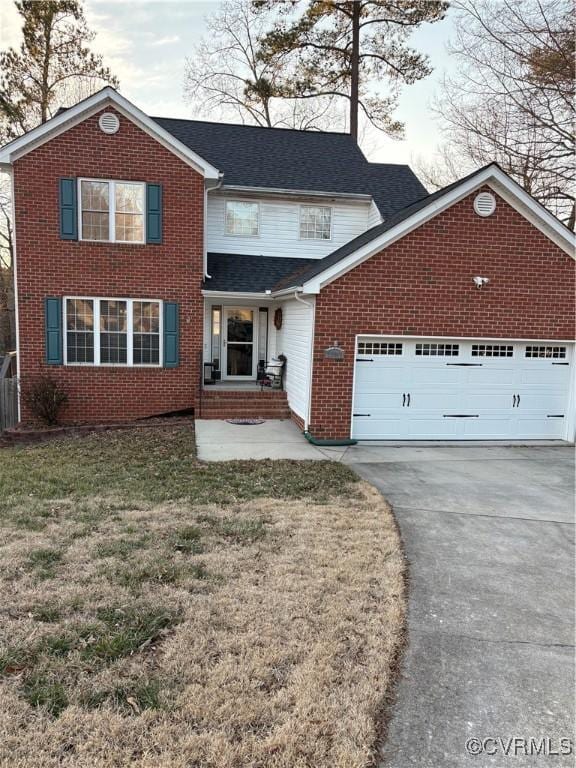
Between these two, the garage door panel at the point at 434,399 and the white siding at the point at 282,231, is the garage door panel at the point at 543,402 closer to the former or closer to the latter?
the garage door panel at the point at 434,399

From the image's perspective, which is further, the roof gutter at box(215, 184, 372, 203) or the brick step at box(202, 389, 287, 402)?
the roof gutter at box(215, 184, 372, 203)

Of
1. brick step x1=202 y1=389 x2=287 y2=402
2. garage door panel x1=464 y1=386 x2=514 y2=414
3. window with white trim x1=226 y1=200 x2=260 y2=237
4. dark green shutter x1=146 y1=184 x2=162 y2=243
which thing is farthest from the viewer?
window with white trim x1=226 y1=200 x2=260 y2=237

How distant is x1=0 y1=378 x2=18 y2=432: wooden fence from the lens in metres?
11.9

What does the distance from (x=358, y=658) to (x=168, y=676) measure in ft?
4.03

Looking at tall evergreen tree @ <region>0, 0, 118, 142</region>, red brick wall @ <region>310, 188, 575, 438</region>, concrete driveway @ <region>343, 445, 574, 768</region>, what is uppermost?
tall evergreen tree @ <region>0, 0, 118, 142</region>

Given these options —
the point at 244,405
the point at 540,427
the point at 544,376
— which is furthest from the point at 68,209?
the point at 540,427

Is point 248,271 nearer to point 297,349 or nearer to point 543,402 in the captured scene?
point 297,349

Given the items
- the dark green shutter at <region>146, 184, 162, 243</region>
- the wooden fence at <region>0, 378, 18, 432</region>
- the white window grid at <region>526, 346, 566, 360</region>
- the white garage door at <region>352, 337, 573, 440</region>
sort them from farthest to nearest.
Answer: the wooden fence at <region>0, 378, 18, 432</region> < the dark green shutter at <region>146, 184, 162, 243</region> < the white window grid at <region>526, 346, 566, 360</region> < the white garage door at <region>352, 337, 573, 440</region>

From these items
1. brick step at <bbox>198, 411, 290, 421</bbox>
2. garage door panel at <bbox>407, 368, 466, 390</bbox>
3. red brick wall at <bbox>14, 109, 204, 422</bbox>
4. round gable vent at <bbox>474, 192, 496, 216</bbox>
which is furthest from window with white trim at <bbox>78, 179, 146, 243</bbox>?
round gable vent at <bbox>474, 192, 496, 216</bbox>

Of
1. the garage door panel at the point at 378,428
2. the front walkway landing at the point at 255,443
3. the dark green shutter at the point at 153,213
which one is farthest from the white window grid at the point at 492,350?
the dark green shutter at the point at 153,213

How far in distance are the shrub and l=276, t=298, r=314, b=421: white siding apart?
5.03 metres

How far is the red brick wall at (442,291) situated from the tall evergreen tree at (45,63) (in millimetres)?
17761

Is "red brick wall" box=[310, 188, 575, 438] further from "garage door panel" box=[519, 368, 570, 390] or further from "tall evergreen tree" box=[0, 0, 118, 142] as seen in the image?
"tall evergreen tree" box=[0, 0, 118, 142]

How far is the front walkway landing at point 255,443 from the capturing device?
8.98 m
